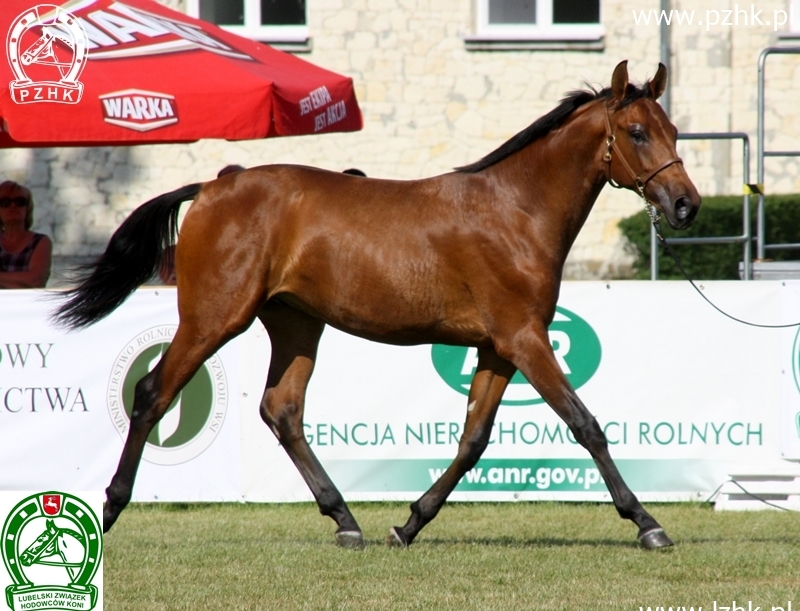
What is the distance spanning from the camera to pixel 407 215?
5.48m

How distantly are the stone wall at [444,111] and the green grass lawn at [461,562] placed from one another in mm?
8461

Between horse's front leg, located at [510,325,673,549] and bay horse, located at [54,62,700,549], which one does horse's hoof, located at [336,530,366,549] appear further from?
horse's front leg, located at [510,325,673,549]

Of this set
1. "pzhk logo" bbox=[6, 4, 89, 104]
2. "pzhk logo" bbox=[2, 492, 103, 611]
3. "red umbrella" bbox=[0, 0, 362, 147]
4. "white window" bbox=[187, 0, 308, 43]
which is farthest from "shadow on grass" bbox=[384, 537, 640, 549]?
"white window" bbox=[187, 0, 308, 43]

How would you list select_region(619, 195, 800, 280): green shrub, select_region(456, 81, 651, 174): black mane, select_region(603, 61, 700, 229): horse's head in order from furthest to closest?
select_region(619, 195, 800, 280): green shrub, select_region(456, 81, 651, 174): black mane, select_region(603, 61, 700, 229): horse's head

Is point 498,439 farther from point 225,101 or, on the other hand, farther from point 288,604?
point 288,604

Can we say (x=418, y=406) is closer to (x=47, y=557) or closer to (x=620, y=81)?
(x=620, y=81)

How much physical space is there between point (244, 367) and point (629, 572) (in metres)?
3.16

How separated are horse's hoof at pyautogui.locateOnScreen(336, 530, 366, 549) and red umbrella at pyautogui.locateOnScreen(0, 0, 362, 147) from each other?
100 inches

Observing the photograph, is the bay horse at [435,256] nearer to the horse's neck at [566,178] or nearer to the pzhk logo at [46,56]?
the horse's neck at [566,178]

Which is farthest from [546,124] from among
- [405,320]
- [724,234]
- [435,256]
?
[724,234]

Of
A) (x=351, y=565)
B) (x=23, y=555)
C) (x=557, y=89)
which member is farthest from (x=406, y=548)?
(x=557, y=89)

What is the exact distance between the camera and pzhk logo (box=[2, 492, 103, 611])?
3.31 m

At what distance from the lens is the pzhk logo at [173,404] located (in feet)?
23.6

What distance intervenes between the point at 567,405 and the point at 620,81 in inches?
57.3
